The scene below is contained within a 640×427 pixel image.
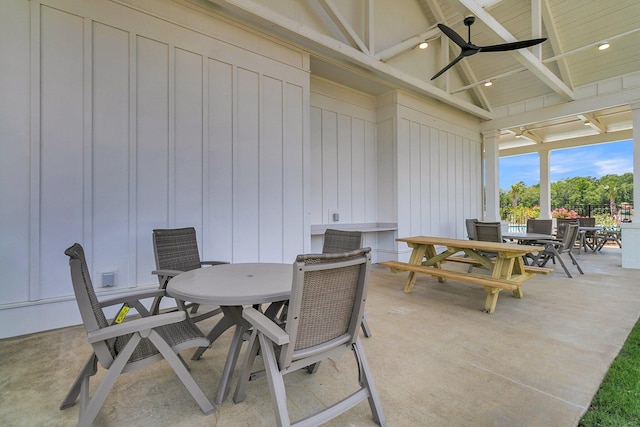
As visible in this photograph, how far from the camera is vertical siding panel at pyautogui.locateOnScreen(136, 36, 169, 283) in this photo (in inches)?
125

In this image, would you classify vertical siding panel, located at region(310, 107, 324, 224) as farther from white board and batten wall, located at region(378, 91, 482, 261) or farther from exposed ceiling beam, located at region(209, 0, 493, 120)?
white board and batten wall, located at region(378, 91, 482, 261)

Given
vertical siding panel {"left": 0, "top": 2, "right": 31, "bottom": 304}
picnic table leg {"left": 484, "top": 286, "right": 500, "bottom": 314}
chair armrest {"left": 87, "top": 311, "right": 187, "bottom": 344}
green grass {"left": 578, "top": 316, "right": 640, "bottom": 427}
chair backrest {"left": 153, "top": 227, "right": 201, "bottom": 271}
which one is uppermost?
vertical siding panel {"left": 0, "top": 2, "right": 31, "bottom": 304}

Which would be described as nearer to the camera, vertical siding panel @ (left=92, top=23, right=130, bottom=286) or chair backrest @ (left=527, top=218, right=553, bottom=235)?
vertical siding panel @ (left=92, top=23, right=130, bottom=286)

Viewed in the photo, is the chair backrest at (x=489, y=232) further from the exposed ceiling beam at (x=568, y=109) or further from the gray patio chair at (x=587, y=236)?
the gray patio chair at (x=587, y=236)

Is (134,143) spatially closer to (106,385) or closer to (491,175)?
(106,385)

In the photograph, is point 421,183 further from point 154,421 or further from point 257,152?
point 154,421

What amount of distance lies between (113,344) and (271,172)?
2923 mm

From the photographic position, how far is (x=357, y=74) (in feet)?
17.0

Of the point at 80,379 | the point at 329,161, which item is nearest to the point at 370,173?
the point at 329,161

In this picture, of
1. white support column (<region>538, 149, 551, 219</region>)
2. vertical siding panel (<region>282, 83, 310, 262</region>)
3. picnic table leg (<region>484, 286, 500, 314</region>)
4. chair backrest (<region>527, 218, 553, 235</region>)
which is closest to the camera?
picnic table leg (<region>484, 286, 500, 314</region>)

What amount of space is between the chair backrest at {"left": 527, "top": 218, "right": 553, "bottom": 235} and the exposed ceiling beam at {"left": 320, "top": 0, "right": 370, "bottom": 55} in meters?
4.93

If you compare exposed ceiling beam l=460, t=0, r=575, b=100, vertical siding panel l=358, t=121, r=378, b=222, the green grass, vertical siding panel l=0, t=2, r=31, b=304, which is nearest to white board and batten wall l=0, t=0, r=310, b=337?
vertical siding panel l=0, t=2, r=31, b=304

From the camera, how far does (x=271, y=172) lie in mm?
4113

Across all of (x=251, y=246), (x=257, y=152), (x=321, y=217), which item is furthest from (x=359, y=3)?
(x=251, y=246)
